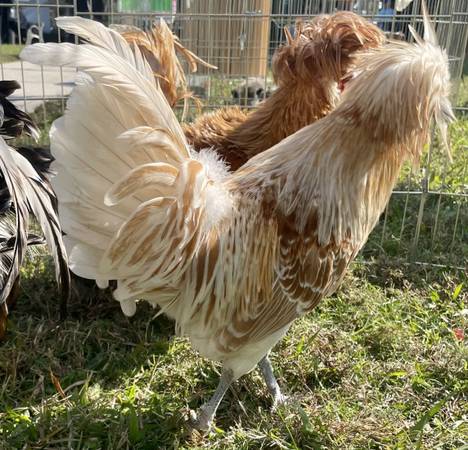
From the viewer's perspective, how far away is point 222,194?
194 centimetres

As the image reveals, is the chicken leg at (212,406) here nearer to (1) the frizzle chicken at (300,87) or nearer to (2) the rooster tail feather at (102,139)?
(2) the rooster tail feather at (102,139)

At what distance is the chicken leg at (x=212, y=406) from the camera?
2.19 metres

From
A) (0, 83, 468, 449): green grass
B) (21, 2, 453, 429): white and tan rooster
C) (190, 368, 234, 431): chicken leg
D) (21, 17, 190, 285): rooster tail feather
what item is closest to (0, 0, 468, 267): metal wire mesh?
(0, 83, 468, 449): green grass

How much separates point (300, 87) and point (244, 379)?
168 centimetres

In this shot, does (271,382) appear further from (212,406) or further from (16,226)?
(16,226)

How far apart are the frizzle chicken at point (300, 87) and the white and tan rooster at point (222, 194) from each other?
0.74m

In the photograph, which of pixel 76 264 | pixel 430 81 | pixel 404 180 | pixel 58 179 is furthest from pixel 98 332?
pixel 404 180

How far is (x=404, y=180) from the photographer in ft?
15.6

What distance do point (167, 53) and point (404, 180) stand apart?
2716mm

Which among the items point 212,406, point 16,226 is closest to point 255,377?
point 212,406

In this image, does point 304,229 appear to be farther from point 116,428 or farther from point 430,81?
point 116,428

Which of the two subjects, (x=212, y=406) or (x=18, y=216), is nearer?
(x=18, y=216)

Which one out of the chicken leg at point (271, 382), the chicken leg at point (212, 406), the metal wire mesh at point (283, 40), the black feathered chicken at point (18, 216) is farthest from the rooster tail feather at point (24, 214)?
the metal wire mesh at point (283, 40)

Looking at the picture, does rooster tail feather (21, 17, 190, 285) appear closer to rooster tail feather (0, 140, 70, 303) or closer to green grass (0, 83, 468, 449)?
rooster tail feather (0, 140, 70, 303)
